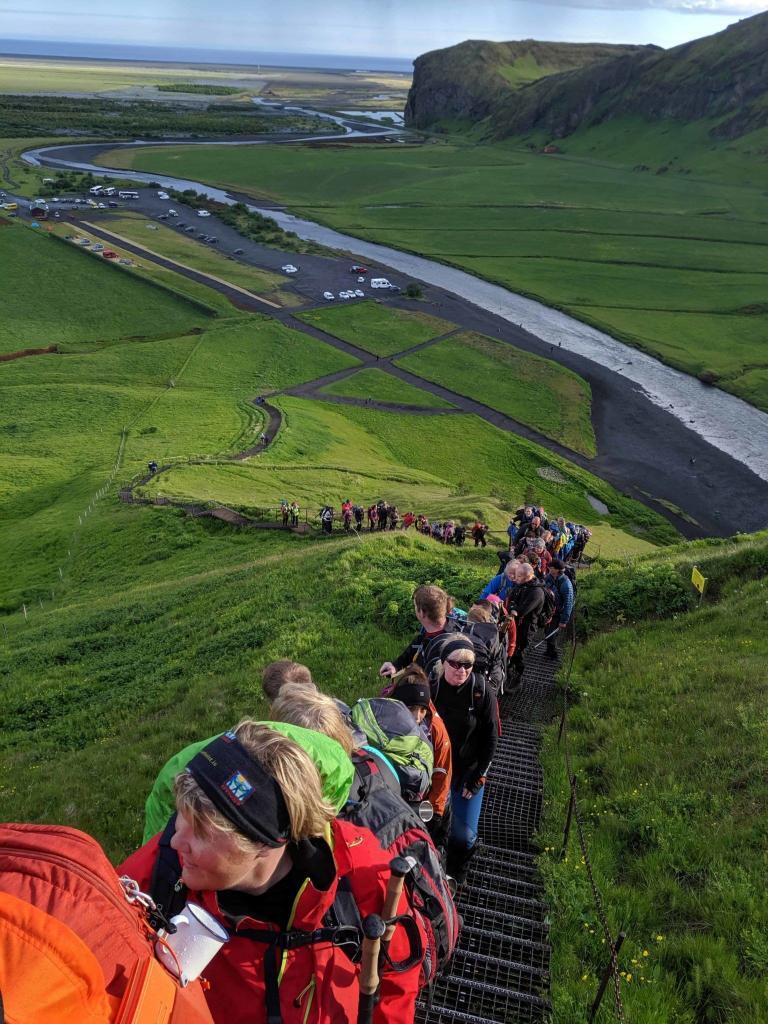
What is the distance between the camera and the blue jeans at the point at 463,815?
20.8 ft

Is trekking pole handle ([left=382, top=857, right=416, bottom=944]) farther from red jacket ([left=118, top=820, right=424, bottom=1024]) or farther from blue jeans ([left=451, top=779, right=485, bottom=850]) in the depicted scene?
blue jeans ([left=451, top=779, right=485, bottom=850])

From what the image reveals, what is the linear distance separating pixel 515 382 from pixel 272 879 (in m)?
64.5

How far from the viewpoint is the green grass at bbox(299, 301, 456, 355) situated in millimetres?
72125

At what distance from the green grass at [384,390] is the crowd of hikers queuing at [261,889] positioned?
55895 mm

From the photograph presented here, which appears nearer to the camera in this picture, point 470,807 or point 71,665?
point 470,807

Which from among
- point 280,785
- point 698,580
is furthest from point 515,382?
point 280,785

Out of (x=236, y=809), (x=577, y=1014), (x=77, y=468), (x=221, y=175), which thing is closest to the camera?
(x=236, y=809)

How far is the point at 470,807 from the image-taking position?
636cm

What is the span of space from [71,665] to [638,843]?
45.9ft

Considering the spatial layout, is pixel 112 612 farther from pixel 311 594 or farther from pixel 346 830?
pixel 346 830

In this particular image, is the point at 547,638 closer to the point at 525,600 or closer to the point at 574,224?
the point at 525,600

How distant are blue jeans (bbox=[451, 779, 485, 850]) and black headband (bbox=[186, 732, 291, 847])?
13.1 ft

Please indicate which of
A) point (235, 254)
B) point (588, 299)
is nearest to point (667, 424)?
point (588, 299)

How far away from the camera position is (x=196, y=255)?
96.8 metres
